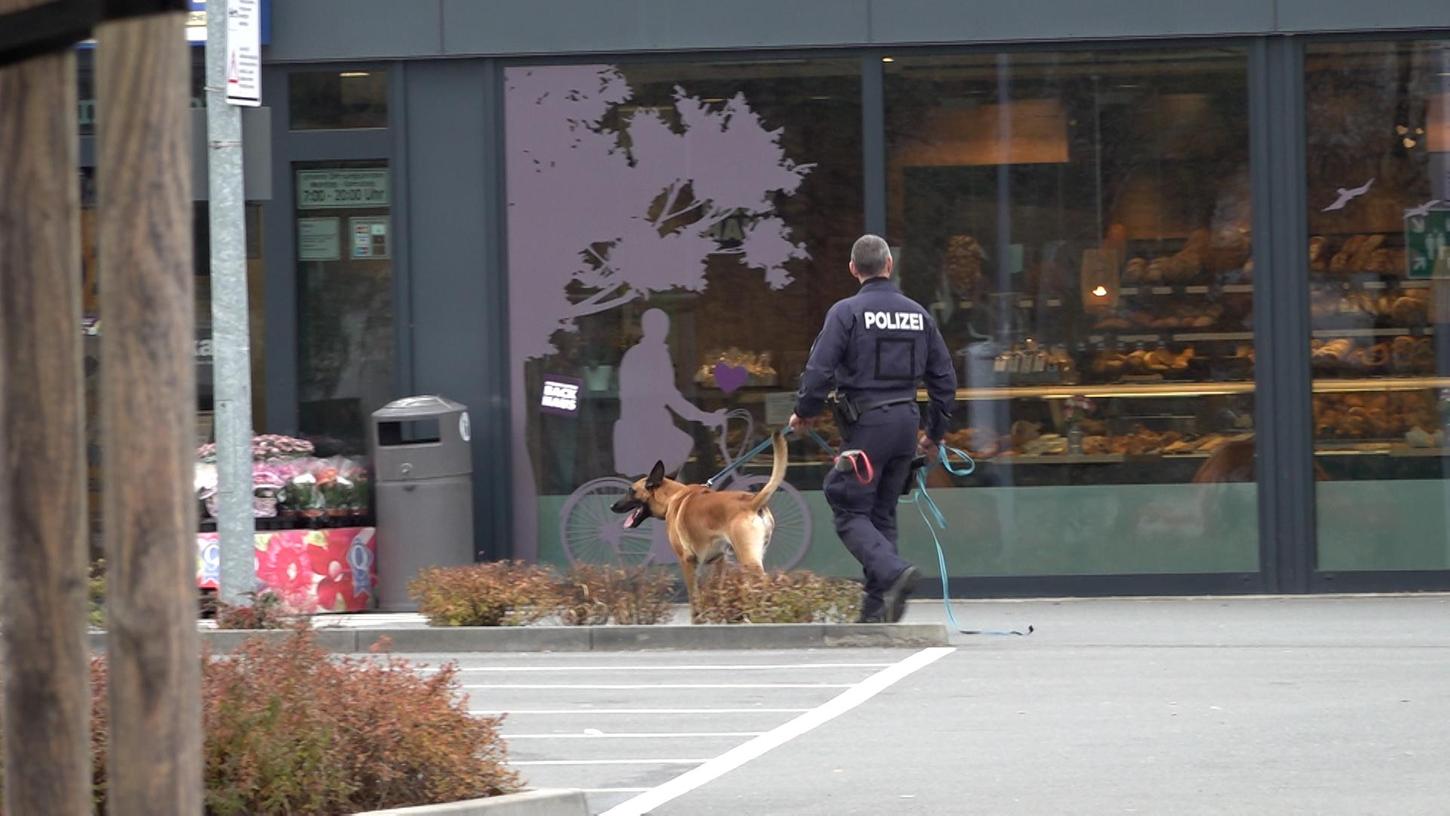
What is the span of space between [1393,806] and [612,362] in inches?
347

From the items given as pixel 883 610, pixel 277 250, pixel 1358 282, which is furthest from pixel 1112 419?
pixel 277 250

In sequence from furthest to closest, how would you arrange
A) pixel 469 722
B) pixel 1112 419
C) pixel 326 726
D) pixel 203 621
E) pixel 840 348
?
pixel 1112 419
pixel 203 621
pixel 840 348
pixel 469 722
pixel 326 726

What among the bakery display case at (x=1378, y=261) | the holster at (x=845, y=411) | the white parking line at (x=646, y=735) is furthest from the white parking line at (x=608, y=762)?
the bakery display case at (x=1378, y=261)

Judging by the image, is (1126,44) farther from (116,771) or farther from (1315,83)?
(116,771)

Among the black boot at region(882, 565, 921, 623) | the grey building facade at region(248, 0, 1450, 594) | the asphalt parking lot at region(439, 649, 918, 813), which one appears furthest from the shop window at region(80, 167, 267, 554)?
the black boot at region(882, 565, 921, 623)

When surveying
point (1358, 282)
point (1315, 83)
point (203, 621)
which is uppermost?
point (1315, 83)

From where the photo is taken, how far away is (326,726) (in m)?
6.85

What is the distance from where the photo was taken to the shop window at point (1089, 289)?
1500 cm

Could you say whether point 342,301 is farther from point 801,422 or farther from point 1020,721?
point 1020,721

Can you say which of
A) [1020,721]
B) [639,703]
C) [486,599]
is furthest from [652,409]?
[1020,721]

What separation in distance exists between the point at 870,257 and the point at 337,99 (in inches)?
188

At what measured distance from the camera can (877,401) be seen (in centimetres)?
1237

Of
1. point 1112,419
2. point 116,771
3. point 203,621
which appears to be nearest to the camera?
point 116,771

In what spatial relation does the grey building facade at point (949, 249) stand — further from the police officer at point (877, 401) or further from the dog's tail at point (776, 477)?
the police officer at point (877, 401)
